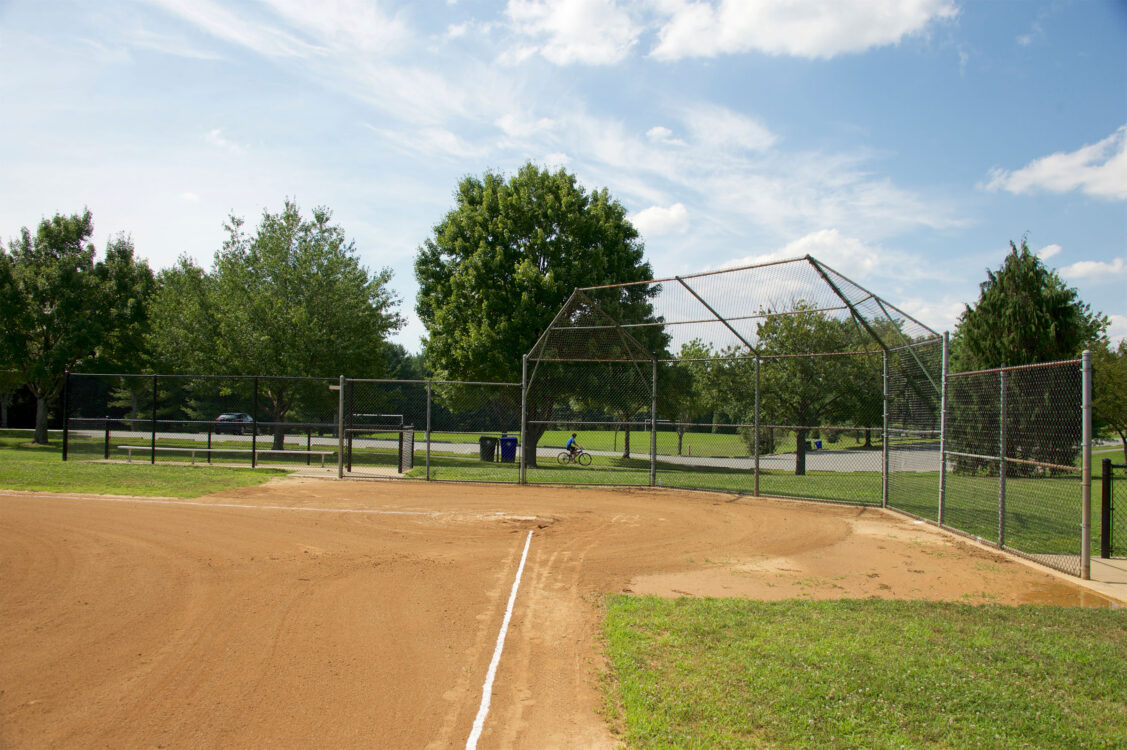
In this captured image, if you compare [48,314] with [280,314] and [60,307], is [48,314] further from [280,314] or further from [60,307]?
[280,314]

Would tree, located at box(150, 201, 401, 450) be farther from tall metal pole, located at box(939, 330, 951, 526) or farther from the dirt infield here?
tall metal pole, located at box(939, 330, 951, 526)

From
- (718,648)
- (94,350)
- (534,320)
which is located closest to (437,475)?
(534,320)

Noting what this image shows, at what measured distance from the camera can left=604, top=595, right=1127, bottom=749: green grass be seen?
3.69 metres

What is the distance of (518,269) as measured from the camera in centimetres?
2061

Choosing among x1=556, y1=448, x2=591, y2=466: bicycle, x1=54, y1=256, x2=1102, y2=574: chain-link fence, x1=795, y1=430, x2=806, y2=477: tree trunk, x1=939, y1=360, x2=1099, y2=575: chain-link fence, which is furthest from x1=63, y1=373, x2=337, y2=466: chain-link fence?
x1=939, y1=360, x2=1099, y2=575: chain-link fence

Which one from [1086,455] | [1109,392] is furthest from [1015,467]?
[1086,455]

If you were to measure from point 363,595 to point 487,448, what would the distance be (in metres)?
14.3

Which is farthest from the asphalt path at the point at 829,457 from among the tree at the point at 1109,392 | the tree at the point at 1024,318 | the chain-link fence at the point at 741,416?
the tree at the point at 1109,392

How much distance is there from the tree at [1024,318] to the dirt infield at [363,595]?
13.4m

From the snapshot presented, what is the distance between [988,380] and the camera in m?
20.9

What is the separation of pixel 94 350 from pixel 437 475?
64.9 feet

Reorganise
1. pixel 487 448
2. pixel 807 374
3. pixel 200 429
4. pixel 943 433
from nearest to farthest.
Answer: pixel 943 433 → pixel 807 374 → pixel 200 429 → pixel 487 448

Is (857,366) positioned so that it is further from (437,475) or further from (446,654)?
(446,654)

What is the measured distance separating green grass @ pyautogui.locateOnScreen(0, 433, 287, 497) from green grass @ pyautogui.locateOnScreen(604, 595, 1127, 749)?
435 inches
